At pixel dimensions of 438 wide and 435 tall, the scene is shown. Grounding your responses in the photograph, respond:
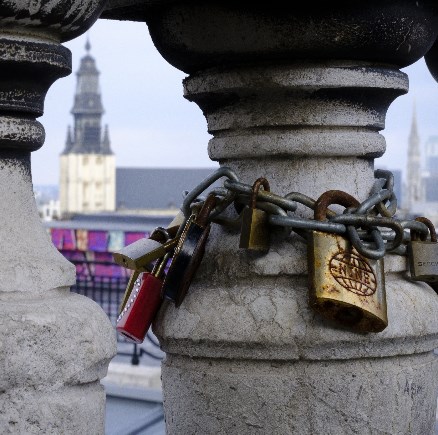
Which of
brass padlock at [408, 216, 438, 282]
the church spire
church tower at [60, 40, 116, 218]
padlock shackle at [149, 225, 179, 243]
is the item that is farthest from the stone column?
the church spire

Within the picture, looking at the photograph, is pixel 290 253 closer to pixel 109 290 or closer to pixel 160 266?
pixel 160 266

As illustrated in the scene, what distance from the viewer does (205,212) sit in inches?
53.9

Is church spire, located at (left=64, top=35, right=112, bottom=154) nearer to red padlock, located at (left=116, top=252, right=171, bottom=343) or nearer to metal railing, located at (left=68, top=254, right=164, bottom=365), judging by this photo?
metal railing, located at (left=68, top=254, right=164, bottom=365)

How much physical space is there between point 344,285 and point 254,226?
0.14 meters

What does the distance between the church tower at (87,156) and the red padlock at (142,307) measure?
7738 cm

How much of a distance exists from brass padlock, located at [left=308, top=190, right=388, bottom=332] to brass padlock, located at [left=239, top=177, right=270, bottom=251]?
0.07 m

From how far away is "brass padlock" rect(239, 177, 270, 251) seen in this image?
1273 mm

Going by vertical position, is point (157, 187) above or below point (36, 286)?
above

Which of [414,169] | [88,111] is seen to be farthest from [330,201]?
[414,169]

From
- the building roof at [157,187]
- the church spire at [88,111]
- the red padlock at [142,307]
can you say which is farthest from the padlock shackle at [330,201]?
the church spire at [88,111]

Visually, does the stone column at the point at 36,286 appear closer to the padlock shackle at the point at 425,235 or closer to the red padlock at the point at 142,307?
the red padlock at the point at 142,307

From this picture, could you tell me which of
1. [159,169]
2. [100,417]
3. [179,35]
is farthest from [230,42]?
[159,169]

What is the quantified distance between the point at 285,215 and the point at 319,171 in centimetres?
15

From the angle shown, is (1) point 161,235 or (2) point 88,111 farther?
(2) point 88,111
